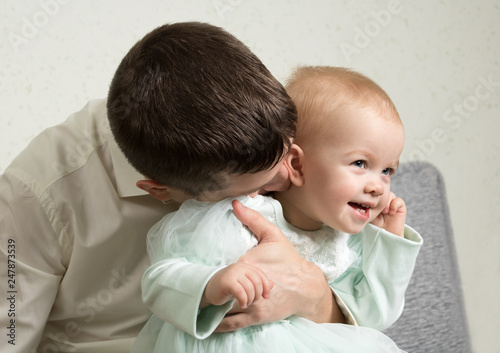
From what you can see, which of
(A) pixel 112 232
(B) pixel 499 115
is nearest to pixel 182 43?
(A) pixel 112 232

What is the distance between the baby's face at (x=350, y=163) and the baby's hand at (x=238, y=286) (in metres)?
0.25

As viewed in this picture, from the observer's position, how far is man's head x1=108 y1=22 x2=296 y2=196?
86 centimetres

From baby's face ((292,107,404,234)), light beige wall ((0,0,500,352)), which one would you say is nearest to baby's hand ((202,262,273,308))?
baby's face ((292,107,404,234))

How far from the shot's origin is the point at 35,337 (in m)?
1.20

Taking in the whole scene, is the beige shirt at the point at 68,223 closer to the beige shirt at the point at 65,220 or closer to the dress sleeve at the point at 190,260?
the beige shirt at the point at 65,220

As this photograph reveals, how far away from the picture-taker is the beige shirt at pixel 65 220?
1142 mm

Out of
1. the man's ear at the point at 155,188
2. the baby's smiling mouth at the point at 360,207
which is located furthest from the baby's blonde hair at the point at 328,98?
the man's ear at the point at 155,188

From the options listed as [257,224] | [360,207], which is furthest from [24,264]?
[360,207]

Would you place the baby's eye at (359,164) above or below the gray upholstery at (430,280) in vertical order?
above

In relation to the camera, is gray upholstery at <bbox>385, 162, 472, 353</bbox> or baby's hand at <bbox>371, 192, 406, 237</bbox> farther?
gray upholstery at <bbox>385, 162, 472, 353</bbox>

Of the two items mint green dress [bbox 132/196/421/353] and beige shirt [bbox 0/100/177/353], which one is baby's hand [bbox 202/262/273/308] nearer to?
mint green dress [bbox 132/196/421/353]

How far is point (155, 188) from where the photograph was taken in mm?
983

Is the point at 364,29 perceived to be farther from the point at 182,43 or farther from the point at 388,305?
the point at 182,43

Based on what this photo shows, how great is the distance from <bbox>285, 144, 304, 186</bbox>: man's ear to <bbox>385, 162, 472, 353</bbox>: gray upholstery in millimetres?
711
